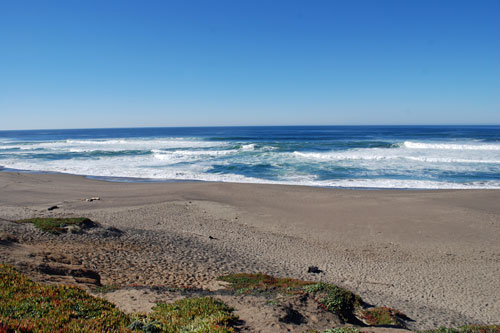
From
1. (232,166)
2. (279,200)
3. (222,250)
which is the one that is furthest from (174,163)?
(222,250)

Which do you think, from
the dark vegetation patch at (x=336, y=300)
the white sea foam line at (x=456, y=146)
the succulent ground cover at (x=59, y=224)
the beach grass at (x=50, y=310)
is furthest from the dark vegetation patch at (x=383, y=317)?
the white sea foam line at (x=456, y=146)

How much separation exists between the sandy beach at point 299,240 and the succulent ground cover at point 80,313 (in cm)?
71

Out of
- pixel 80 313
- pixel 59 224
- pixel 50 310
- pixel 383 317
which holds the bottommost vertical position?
pixel 383 317

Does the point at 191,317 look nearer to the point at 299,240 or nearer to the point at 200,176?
the point at 299,240

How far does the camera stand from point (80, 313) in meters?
3.95

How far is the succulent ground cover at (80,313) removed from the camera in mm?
3457

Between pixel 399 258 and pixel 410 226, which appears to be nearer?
pixel 399 258

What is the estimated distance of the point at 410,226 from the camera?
12.0 meters

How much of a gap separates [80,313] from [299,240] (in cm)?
770

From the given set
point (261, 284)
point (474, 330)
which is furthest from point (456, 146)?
point (261, 284)

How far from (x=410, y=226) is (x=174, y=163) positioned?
23.8 metres

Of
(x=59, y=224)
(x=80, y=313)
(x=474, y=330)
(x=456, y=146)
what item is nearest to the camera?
(x=80, y=313)

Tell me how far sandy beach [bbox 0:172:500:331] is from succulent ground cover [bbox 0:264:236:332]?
2.33 ft

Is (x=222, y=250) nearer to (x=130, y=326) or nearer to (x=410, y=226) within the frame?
(x=130, y=326)
